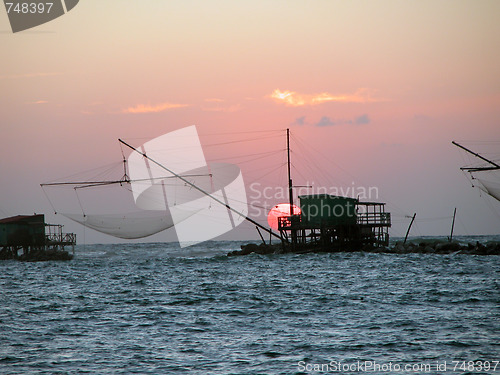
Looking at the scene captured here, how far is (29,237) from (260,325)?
5928 centimetres

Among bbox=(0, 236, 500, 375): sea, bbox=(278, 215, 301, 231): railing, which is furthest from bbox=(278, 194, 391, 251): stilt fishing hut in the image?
bbox=(0, 236, 500, 375): sea

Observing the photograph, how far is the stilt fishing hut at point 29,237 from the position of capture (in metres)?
76.1

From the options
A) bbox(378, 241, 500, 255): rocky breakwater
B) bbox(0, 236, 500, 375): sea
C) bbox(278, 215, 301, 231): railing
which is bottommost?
bbox(0, 236, 500, 375): sea

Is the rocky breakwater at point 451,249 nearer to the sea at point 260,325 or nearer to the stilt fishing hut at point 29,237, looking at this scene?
the sea at point 260,325

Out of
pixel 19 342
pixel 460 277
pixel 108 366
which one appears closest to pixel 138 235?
pixel 460 277

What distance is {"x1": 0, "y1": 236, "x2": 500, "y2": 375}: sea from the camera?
18.9 m

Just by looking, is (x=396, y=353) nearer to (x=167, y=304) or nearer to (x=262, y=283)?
(x=167, y=304)

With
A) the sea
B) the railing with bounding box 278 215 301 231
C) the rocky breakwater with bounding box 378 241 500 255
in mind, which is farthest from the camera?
the railing with bounding box 278 215 301 231

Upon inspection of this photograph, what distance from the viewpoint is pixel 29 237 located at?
77188 mm

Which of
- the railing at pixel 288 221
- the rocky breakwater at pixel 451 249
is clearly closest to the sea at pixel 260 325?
the rocky breakwater at pixel 451 249

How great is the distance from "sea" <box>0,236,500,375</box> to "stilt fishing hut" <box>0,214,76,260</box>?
3407cm

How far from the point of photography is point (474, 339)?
21156mm

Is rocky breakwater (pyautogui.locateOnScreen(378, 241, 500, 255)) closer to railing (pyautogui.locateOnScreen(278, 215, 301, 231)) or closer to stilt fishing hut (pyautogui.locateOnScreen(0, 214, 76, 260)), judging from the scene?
railing (pyautogui.locateOnScreen(278, 215, 301, 231))

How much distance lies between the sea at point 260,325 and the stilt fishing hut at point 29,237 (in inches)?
1341
